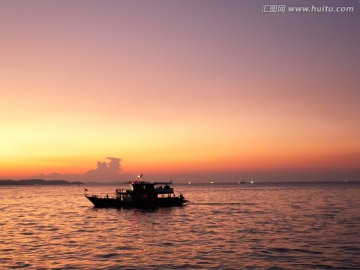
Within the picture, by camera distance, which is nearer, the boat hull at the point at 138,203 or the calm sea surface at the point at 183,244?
the calm sea surface at the point at 183,244

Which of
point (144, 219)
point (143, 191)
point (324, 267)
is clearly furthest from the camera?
point (143, 191)

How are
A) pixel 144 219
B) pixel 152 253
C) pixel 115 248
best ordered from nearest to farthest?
pixel 152 253 < pixel 115 248 < pixel 144 219

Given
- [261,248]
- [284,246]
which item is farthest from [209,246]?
[284,246]

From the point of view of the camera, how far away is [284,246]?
38625 mm

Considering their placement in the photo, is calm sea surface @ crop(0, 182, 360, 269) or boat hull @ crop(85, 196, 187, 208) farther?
boat hull @ crop(85, 196, 187, 208)

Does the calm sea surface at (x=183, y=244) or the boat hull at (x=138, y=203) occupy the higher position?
the boat hull at (x=138, y=203)

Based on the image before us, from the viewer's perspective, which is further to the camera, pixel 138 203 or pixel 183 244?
pixel 138 203

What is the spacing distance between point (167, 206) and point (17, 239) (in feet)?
148

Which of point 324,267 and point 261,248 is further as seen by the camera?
point 261,248

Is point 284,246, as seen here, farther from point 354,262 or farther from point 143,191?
point 143,191

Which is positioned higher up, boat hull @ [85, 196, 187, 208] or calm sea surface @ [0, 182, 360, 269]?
boat hull @ [85, 196, 187, 208]

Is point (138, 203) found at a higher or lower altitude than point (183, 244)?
higher

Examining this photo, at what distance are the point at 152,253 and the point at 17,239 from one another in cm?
1856

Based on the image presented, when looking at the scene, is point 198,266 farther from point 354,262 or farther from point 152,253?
point 354,262
